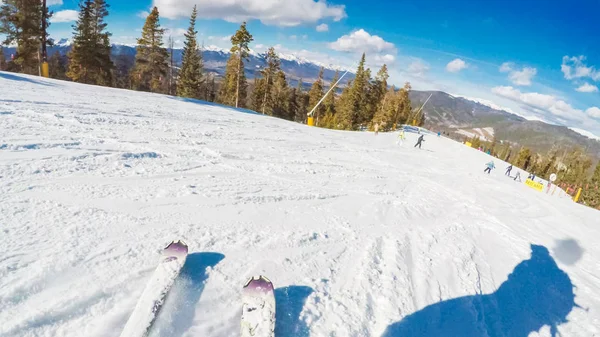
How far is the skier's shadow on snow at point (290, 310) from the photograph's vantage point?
Result: 10.6 ft

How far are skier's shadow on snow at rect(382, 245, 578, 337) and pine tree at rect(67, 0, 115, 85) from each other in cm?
4042

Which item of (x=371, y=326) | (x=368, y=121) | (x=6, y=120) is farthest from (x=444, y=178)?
(x=368, y=121)

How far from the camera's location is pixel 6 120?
7.90 meters

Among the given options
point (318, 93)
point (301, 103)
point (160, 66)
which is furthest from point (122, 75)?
point (318, 93)

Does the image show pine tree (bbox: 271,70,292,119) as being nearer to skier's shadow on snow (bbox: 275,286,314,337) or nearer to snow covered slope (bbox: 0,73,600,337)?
snow covered slope (bbox: 0,73,600,337)

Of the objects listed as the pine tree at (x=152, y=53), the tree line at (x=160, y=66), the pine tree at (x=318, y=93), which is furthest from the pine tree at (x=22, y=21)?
the pine tree at (x=318, y=93)

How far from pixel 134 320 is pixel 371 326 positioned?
2636mm

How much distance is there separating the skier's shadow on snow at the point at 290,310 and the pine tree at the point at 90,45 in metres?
39.2

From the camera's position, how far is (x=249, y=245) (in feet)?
15.1

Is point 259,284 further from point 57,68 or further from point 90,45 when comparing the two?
point 57,68

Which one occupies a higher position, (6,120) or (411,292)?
(6,120)

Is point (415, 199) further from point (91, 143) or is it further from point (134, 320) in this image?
point (91, 143)

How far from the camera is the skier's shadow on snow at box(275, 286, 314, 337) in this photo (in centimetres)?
323

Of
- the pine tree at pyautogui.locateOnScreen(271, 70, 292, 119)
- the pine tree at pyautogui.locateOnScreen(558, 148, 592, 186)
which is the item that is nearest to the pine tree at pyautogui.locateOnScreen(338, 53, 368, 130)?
the pine tree at pyautogui.locateOnScreen(271, 70, 292, 119)
